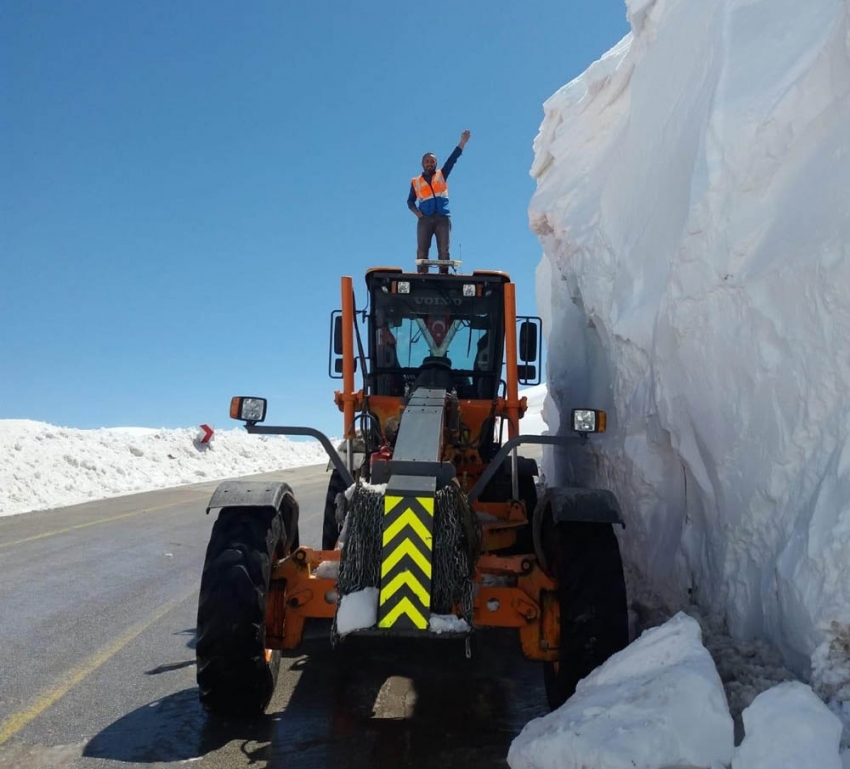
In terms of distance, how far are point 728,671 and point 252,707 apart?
255 cm

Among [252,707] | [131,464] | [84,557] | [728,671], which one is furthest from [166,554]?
[131,464]

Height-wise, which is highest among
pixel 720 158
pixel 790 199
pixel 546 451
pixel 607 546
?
pixel 720 158

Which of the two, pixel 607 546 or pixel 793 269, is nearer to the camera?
pixel 793 269

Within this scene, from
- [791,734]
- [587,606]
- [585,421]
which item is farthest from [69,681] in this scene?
[791,734]

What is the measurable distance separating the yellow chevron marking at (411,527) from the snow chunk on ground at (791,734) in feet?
5.33

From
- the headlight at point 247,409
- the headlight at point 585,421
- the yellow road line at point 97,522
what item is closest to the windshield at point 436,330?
the headlight at point 247,409

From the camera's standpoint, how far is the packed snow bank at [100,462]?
1623 cm

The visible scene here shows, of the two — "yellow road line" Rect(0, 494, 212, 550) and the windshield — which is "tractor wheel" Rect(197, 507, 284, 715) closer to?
the windshield

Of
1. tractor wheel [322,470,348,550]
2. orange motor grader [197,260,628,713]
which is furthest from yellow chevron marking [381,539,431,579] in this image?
tractor wheel [322,470,348,550]

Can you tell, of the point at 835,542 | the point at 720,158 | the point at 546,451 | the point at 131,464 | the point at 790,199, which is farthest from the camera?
the point at 131,464

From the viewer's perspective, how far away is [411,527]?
12.6ft

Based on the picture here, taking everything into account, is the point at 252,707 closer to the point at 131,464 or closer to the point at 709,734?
the point at 709,734

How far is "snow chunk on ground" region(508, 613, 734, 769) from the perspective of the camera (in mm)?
2803

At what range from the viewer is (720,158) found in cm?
455
